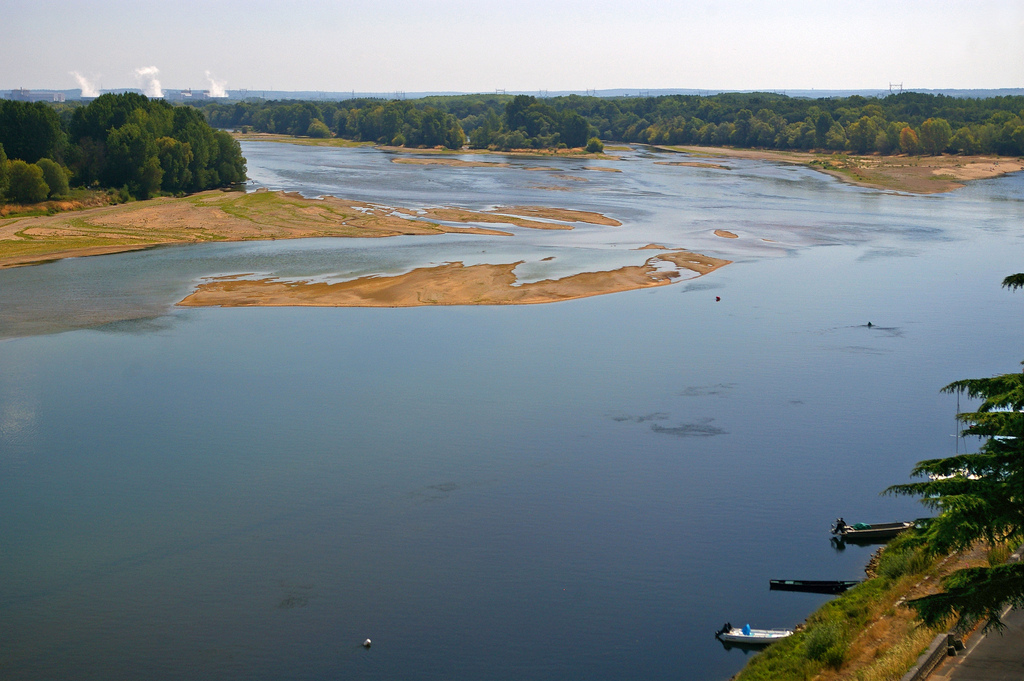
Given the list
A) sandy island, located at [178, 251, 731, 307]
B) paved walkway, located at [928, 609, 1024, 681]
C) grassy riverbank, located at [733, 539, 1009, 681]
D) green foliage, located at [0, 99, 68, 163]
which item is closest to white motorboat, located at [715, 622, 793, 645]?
grassy riverbank, located at [733, 539, 1009, 681]

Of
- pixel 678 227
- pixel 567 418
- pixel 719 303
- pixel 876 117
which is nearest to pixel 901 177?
pixel 876 117

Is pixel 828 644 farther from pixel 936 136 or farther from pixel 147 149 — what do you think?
pixel 936 136

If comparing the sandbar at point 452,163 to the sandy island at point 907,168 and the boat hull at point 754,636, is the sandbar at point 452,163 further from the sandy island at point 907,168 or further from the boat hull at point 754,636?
the boat hull at point 754,636

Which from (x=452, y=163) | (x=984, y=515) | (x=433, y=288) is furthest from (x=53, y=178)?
(x=984, y=515)

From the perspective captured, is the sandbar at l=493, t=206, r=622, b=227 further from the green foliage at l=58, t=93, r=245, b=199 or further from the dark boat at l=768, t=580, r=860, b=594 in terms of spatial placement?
the dark boat at l=768, t=580, r=860, b=594

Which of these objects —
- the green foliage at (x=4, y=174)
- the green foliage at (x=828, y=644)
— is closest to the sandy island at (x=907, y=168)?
the green foliage at (x=4, y=174)
